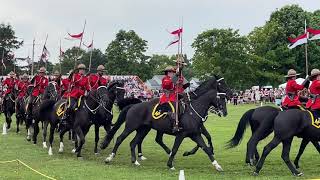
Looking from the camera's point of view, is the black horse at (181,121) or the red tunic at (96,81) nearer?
the black horse at (181,121)

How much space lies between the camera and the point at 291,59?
69375 millimetres

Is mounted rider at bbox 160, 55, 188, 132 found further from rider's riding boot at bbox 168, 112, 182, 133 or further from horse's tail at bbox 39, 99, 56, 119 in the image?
horse's tail at bbox 39, 99, 56, 119

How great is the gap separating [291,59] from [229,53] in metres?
8.56

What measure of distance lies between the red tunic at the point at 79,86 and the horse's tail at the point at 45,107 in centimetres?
245

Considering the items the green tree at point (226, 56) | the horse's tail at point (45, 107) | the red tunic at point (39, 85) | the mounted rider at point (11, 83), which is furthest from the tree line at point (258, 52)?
the horse's tail at point (45, 107)

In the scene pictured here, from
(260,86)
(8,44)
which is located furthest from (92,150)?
(8,44)

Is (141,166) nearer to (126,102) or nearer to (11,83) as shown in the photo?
(126,102)

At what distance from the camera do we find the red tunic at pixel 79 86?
1833cm

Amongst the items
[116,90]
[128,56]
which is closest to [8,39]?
[128,56]

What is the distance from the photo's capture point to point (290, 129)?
13.6 metres

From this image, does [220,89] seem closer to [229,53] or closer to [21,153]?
[21,153]

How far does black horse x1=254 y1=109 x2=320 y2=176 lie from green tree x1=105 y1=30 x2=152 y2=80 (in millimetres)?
76100

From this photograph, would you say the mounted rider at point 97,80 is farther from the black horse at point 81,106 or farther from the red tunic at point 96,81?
the black horse at point 81,106

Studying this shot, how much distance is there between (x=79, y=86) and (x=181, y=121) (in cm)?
486
